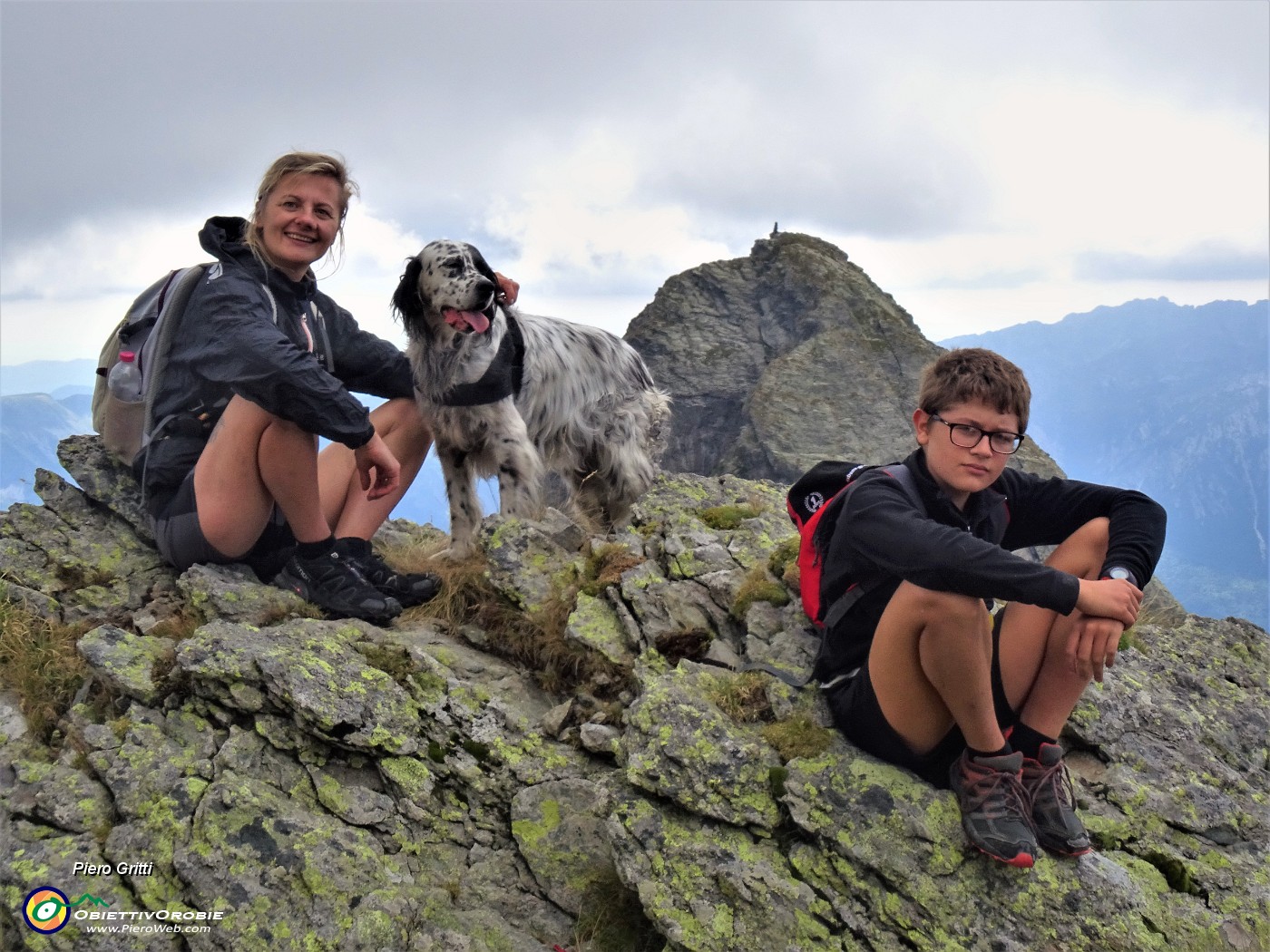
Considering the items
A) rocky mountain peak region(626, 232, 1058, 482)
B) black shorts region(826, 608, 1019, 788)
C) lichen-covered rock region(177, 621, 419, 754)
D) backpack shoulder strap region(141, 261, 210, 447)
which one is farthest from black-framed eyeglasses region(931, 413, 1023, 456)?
rocky mountain peak region(626, 232, 1058, 482)

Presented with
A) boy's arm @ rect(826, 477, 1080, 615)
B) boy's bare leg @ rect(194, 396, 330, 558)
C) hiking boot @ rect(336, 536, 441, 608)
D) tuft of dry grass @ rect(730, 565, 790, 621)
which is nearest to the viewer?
boy's arm @ rect(826, 477, 1080, 615)

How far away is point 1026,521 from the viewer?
3.62m

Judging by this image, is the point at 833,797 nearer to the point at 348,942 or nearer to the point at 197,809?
the point at 348,942

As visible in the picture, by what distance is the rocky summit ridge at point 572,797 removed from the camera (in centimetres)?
300

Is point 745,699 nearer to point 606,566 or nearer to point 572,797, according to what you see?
point 572,797

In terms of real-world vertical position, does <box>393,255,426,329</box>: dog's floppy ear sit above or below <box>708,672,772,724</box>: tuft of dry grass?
above

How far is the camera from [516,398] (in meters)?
6.12

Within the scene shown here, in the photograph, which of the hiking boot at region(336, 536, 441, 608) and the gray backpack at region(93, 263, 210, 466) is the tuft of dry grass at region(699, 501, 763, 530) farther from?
the gray backpack at region(93, 263, 210, 466)

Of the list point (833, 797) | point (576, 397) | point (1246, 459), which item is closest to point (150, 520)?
point (576, 397)

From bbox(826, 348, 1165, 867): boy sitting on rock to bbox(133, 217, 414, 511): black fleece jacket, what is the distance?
8.44 feet

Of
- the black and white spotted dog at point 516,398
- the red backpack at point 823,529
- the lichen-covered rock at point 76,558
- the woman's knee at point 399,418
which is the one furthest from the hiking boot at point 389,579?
the red backpack at point 823,529

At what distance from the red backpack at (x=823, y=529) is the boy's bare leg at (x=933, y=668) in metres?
0.31

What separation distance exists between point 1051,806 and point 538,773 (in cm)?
213
